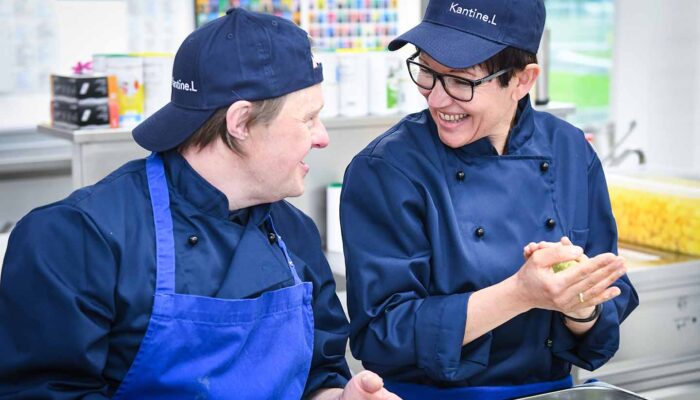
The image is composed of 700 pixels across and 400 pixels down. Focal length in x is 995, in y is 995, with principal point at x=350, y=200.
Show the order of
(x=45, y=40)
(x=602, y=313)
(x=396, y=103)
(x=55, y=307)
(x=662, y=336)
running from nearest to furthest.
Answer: (x=55, y=307)
(x=602, y=313)
(x=662, y=336)
(x=396, y=103)
(x=45, y=40)

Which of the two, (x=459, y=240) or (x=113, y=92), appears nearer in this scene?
(x=459, y=240)

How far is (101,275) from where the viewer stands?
1.53 meters

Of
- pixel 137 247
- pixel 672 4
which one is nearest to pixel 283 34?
pixel 137 247

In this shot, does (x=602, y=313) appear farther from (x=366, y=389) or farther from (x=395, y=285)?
(x=366, y=389)

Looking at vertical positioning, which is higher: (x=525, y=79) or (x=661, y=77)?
(x=525, y=79)

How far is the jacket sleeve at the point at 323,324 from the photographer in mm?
1837

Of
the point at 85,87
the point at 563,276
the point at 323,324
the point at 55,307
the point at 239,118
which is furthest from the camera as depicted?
the point at 85,87

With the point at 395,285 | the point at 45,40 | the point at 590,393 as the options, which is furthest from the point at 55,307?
the point at 45,40

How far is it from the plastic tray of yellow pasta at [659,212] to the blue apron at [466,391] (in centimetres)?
132

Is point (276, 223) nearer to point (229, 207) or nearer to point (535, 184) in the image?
point (229, 207)

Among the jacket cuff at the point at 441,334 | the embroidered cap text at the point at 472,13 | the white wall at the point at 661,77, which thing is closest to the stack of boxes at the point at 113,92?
the embroidered cap text at the point at 472,13

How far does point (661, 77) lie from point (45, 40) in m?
2.99

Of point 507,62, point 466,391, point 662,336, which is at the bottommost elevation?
point 662,336

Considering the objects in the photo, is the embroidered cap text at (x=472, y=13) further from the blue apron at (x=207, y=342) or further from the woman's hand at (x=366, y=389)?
the woman's hand at (x=366, y=389)
